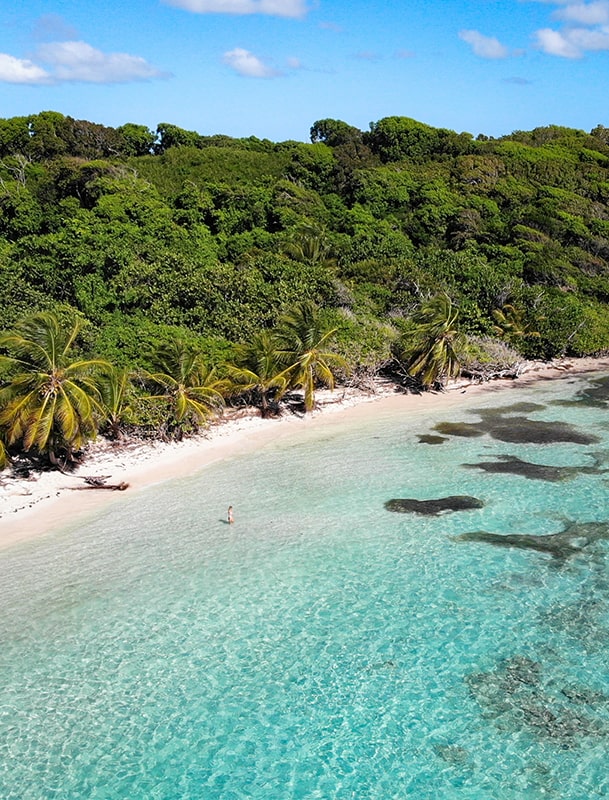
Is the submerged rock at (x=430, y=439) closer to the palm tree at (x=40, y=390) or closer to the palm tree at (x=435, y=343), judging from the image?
the palm tree at (x=435, y=343)

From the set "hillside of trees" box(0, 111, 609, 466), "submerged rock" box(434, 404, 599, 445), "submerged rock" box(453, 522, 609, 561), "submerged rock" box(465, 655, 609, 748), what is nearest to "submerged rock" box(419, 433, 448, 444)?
"submerged rock" box(434, 404, 599, 445)

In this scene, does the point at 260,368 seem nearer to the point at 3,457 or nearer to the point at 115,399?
the point at 115,399

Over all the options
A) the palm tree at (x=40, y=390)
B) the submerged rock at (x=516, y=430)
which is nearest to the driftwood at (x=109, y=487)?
the palm tree at (x=40, y=390)

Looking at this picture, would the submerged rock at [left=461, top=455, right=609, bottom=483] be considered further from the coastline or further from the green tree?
the green tree

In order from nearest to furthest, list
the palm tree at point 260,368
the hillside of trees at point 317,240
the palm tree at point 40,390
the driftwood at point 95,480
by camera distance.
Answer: the palm tree at point 40,390 < the driftwood at point 95,480 < the palm tree at point 260,368 < the hillside of trees at point 317,240

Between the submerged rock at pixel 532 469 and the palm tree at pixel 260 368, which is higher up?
the palm tree at pixel 260 368

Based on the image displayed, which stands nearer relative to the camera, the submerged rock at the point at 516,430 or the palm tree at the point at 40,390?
the palm tree at the point at 40,390
